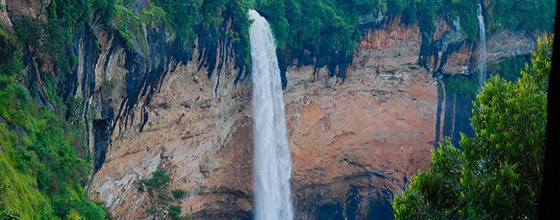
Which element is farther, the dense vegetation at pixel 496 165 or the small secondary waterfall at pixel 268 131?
the small secondary waterfall at pixel 268 131

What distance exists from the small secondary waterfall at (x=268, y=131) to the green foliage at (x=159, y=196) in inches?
176

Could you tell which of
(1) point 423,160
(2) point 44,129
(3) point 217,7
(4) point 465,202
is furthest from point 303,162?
(4) point 465,202

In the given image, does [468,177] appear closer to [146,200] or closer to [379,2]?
[146,200]

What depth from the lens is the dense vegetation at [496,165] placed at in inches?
308

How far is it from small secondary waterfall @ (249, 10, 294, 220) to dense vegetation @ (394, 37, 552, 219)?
52.1 feet

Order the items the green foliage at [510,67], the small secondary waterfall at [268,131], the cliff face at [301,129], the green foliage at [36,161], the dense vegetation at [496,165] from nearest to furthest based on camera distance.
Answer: the dense vegetation at [496,165], the green foliage at [36,161], the cliff face at [301,129], the small secondary waterfall at [268,131], the green foliage at [510,67]

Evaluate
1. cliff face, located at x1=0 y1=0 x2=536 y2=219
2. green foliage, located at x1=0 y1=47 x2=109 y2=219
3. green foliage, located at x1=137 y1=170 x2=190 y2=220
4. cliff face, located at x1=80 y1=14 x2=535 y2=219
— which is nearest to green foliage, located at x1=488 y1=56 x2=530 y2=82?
cliff face, located at x1=0 y1=0 x2=536 y2=219

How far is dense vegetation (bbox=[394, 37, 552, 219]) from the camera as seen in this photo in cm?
782

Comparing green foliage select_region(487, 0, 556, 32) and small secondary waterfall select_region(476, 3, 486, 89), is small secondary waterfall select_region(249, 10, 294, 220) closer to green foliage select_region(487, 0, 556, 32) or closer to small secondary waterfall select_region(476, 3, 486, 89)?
small secondary waterfall select_region(476, 3, 486, 89)

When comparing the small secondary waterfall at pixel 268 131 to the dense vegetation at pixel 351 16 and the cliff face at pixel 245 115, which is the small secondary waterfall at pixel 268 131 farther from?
the dense vegetation at pixel 351 16

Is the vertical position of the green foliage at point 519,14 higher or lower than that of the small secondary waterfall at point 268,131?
higher

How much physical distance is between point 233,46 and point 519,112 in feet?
52.1

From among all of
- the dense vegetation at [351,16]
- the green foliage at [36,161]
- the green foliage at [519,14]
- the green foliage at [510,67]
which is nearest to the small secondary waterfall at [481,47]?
the dense vegetation at [351,16]

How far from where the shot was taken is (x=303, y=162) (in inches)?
1107
